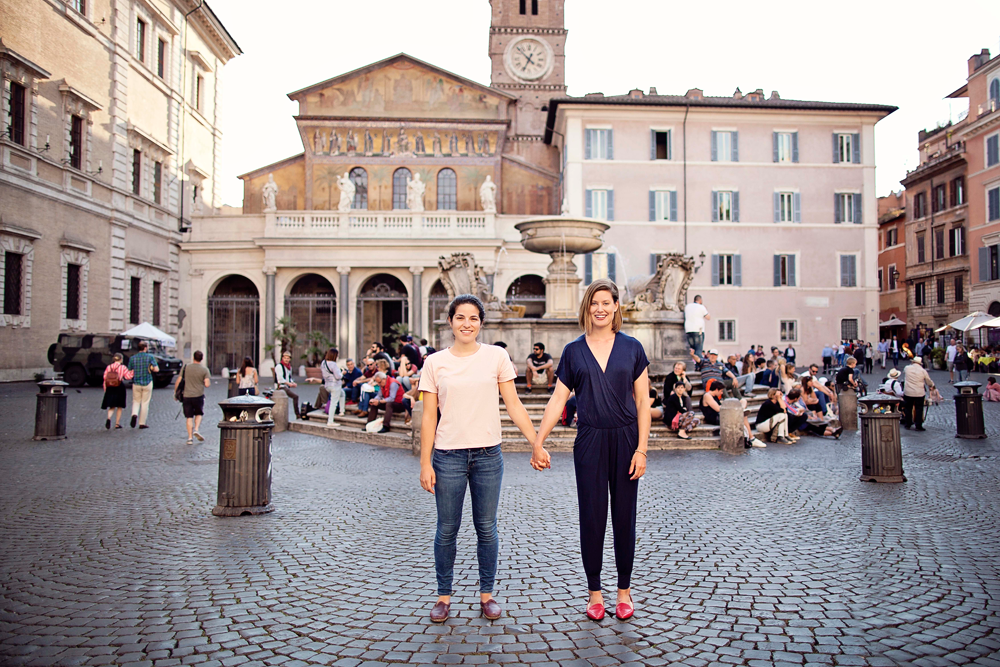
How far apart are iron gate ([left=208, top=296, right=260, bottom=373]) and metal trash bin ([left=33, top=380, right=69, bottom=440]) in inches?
894

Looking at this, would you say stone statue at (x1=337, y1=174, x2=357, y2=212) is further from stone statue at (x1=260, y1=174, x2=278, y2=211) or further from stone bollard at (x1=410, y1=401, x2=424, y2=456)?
stone bollard at (x1=410, y1=401, x2=424, y2=456)

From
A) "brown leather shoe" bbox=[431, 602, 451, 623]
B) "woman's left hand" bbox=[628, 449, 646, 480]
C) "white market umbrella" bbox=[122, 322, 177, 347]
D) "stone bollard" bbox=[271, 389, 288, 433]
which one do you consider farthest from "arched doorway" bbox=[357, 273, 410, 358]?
"woman's left hand" bbox=[628, 449, 646, 480]

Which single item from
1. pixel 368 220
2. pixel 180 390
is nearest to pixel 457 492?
pixel 180 390

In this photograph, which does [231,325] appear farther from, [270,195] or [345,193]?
[345,193]

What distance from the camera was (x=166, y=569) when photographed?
4.98m

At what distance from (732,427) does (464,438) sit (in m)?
7.86

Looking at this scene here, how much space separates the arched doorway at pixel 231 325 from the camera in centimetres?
3497

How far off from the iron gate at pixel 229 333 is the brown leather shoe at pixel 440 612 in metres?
32.1

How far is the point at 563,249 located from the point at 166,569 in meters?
12.4

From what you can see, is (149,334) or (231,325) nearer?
(149,334)

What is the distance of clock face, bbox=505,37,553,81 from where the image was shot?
5228 centimetres

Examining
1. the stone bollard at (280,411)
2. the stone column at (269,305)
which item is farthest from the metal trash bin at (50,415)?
the stone column at (269,305)

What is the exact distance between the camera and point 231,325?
117ft

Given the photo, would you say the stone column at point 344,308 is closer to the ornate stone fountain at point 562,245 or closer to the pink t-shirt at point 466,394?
the ornate stone fountain at point 562,245
